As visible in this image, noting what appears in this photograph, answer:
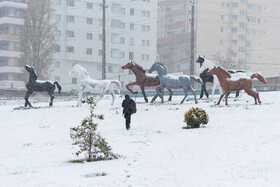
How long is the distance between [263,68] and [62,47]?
51.2 meters

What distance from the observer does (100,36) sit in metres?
83.9

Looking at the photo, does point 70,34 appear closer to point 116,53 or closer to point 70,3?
point 70,3

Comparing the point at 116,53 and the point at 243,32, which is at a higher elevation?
the point at 243,32

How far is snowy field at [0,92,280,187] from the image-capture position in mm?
10391

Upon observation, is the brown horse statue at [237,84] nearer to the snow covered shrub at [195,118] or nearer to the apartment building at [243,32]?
the snow covered shrub at [195,118]

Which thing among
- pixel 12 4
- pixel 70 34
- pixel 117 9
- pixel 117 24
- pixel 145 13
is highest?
pixel 117 9

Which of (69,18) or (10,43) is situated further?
(69,18)

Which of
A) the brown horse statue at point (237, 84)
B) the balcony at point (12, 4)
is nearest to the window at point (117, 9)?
the balcony at point (12, 4)

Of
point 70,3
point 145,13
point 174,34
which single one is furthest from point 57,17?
point 174,34

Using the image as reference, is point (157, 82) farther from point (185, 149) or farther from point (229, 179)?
point (229, 179)

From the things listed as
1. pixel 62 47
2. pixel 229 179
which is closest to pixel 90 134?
pixel 229 179

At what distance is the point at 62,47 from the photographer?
78312 mm

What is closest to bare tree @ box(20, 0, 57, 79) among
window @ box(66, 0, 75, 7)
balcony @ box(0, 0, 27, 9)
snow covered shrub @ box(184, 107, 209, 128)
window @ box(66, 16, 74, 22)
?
balcony @ box(0, 0, 27, 9)

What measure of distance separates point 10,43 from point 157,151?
67.3 meters
